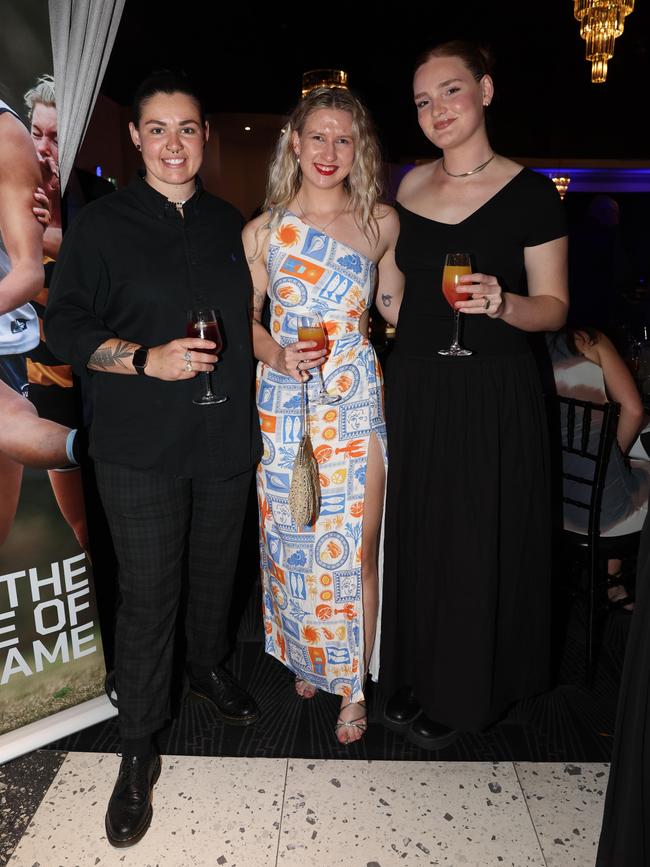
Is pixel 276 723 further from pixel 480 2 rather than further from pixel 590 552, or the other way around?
pixel 480 2

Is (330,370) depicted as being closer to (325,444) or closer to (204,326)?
(325,444)

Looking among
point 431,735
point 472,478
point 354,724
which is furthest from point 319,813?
point 472,478

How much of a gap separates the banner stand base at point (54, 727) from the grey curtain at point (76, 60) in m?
1.69

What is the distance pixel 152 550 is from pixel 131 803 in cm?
71

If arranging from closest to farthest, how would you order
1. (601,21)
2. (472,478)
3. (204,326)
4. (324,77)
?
(204,326), (472,478), (601,21), (324,77)

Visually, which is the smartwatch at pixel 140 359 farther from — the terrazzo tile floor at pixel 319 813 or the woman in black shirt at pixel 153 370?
the terrazzo tile floor at pixel 319 813

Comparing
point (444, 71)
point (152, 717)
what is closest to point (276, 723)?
point (152, 717)

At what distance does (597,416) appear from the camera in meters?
2.71

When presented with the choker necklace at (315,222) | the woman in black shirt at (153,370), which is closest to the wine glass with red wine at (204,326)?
the woman in black shirt at (153,370)

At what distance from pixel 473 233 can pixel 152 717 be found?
166 centimetres

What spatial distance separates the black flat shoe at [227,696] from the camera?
2252 millimetres

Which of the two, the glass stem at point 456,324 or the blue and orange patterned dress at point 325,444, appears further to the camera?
the blue and orange patterned dress at point 325,444

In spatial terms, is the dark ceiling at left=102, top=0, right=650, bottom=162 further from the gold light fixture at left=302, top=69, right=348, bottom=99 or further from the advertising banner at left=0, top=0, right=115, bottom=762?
the advertising banner at left=0, top=0, right=115, bottom=762

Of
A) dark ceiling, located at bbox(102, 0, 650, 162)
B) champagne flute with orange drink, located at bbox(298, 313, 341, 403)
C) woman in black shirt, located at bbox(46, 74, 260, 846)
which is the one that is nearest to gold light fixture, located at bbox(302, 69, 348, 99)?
dark ceiling, located at bbox(102, 0, 650, 162)
